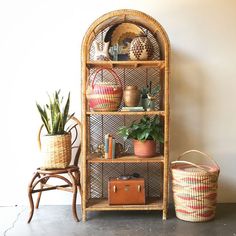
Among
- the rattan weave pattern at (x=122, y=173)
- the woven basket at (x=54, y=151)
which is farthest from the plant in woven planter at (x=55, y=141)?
the rattan weave pattern at (x=122, y=173)

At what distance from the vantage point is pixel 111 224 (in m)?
2.78

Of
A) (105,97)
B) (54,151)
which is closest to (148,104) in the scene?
(105,97)

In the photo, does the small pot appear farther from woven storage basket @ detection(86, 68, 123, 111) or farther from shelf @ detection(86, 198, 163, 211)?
shelf @ detection(86, 198, 163, 211)

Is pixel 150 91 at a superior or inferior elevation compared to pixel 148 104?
superior

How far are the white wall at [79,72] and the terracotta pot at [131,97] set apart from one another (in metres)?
0.54

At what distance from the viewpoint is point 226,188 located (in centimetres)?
333

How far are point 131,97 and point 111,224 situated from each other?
1.09 m

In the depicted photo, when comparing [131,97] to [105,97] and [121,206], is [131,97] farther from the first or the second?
[121,206]

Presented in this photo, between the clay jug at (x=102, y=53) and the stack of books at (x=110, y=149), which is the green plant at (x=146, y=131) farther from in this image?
the clay jug at (x=102, y=53)

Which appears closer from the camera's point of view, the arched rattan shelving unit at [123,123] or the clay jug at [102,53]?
the clay jug at [102,53]

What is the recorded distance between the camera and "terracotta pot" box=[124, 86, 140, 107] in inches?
113

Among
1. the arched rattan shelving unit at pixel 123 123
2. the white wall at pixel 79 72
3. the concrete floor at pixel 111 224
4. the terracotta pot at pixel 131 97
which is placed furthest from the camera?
the white wall at pixel 79 72

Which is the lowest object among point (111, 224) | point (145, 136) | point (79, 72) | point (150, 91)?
point (111, 224)

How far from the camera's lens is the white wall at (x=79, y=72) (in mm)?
3225
